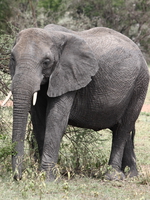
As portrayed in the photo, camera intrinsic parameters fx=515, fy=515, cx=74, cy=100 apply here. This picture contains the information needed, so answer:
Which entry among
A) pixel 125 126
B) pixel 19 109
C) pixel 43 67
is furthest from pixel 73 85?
pixel 125 126

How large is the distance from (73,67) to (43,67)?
445mm

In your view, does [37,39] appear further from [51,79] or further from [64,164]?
[64,164]

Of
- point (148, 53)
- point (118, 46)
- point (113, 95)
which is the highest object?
point (118, 46)

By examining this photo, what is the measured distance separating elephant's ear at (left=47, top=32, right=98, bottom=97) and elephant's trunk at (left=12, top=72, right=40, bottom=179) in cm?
45

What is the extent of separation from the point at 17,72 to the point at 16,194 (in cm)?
128

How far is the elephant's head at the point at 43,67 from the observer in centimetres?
540

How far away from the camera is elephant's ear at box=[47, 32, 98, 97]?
5.84 meters

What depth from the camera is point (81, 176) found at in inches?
247

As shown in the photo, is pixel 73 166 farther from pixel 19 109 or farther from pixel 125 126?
pixel 19 109

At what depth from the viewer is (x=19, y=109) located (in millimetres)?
5402

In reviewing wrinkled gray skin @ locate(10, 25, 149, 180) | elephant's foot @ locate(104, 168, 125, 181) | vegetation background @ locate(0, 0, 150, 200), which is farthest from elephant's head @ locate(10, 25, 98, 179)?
elephant's foot @ locate(104, 168, 125, 181)

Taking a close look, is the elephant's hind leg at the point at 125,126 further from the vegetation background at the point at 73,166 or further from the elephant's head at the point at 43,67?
the elephant's head at the point at 43,67

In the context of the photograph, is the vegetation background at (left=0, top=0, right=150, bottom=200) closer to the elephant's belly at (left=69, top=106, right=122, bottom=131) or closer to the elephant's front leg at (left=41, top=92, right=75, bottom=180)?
the elephant's front leg at (left=41, top=92, right=75, bottom=180)

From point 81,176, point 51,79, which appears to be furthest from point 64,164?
point 51,79
